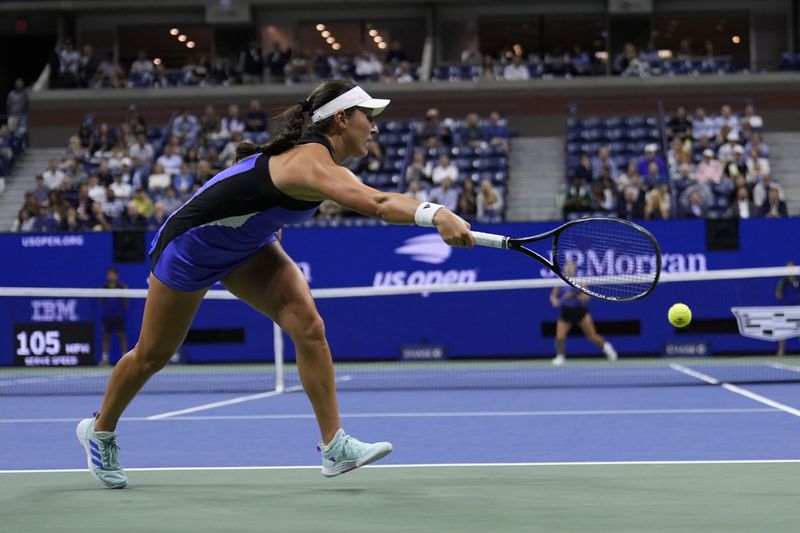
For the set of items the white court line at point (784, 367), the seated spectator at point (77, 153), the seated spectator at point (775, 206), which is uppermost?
the seated spectator at point (77, 153)

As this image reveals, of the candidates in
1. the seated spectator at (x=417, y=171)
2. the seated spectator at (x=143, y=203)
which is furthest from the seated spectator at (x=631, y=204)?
the seated spectator at (x=143, y=203)

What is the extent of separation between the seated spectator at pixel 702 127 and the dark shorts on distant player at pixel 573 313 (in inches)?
269

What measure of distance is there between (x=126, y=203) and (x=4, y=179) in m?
5.35

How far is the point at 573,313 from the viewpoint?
15875 millimetres

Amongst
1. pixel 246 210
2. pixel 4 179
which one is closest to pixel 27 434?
pixel 246 210

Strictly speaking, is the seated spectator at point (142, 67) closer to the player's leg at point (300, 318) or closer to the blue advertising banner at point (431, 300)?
the blue advertising banner at point (431, 300)

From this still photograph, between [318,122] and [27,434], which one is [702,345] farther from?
[318,122]

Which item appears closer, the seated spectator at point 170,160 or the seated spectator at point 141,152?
the seated spectator at point 170,160

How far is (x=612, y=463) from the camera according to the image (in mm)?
6191

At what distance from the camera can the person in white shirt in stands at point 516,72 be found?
25.6m

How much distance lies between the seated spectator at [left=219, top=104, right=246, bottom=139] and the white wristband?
18.7 meters

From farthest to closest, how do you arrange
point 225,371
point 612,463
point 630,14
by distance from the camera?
1. point 630,14
2. point 225,371
3. point 612,463

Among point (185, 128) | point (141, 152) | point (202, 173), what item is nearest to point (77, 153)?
point (141, 152)

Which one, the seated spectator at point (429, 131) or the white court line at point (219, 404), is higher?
the seated spectator at point (429, 131)
